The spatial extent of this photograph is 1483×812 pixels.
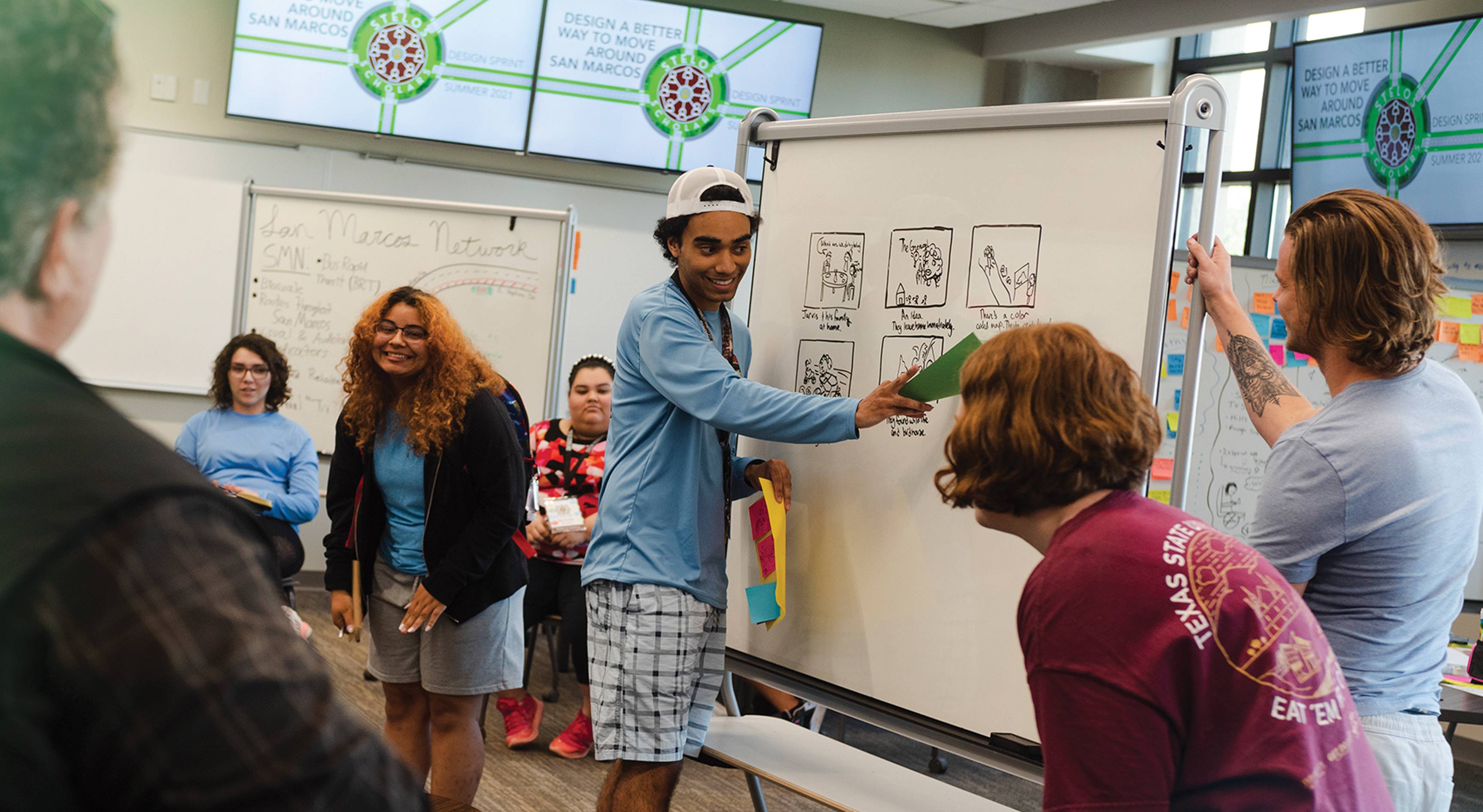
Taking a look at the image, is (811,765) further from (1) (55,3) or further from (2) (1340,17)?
(2) (1340,17)

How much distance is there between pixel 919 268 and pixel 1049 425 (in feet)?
3.30

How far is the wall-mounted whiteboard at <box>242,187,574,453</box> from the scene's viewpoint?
4867 millimetres

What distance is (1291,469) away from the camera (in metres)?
1.41

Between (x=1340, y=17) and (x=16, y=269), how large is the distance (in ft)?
20.7

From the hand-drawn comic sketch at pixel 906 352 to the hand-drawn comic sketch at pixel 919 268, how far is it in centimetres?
6

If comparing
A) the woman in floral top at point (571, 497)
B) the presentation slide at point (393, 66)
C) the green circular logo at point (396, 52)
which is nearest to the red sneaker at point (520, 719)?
the woman in floral top at point (571, 497)

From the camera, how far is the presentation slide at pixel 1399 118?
4.51m

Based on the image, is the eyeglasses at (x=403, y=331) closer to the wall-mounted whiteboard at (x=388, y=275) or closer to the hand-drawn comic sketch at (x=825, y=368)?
the hand-drawn comic sketch at (x=825, y=368)

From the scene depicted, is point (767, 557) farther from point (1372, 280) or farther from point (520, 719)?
point (520, 719)

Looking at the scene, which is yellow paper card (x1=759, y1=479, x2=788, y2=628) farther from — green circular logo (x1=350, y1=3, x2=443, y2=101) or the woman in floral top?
green circular logo (x1=350, y1=3, x2=443, y2=101)

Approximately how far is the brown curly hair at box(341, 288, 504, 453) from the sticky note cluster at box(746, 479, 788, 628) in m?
0.70

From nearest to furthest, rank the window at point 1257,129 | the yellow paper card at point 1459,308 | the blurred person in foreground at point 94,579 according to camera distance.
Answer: the blurred person in foreground at point 94,579 → the yellow paper card at point 1459,308 → the window at point 1257,129

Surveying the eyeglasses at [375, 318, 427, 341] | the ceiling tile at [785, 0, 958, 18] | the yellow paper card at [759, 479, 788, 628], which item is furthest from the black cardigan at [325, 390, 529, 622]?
the ceiling tile at [785, 0, 958, 18]

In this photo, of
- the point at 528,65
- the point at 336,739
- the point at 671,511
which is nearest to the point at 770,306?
the point at 671,511
